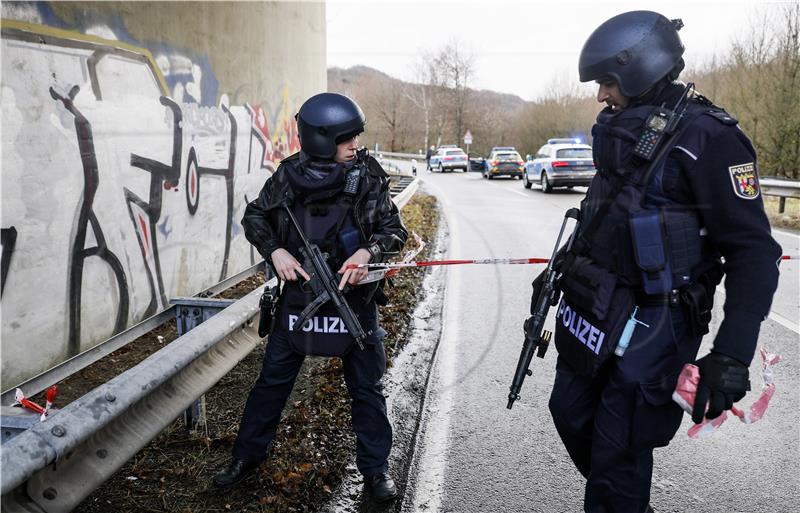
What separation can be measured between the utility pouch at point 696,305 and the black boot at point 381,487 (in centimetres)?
154

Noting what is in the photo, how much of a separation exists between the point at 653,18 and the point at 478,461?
233 cm

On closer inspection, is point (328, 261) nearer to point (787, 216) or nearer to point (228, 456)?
point (228, 456)

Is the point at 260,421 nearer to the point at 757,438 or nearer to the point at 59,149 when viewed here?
the point at 59,149

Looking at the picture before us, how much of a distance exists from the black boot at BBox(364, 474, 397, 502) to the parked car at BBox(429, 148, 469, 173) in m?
37.6

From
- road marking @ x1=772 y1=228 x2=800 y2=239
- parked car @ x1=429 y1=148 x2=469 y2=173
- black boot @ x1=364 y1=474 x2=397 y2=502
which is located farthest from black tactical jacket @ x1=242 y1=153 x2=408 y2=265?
parked car @ x1=429 y1=148 x2=469 y2=173

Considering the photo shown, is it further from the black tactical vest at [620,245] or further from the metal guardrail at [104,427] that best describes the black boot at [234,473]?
the black tactical vest at [620,245]

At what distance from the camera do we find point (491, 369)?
193 inches

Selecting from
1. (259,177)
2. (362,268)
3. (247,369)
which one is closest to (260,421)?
(362,268)

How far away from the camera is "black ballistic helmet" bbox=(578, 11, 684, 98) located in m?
2.26

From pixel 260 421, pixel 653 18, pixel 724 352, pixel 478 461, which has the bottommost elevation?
pixel 478 461

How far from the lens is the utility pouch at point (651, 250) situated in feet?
7.14

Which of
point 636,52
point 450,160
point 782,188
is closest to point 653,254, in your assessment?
point 636,52

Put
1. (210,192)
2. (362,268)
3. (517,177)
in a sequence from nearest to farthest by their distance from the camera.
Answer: (362,268)
(210,192)
(517,177)

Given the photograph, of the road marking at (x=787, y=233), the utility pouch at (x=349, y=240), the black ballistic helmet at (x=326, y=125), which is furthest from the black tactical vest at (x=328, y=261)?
the road marking at (x=787, y=233)
